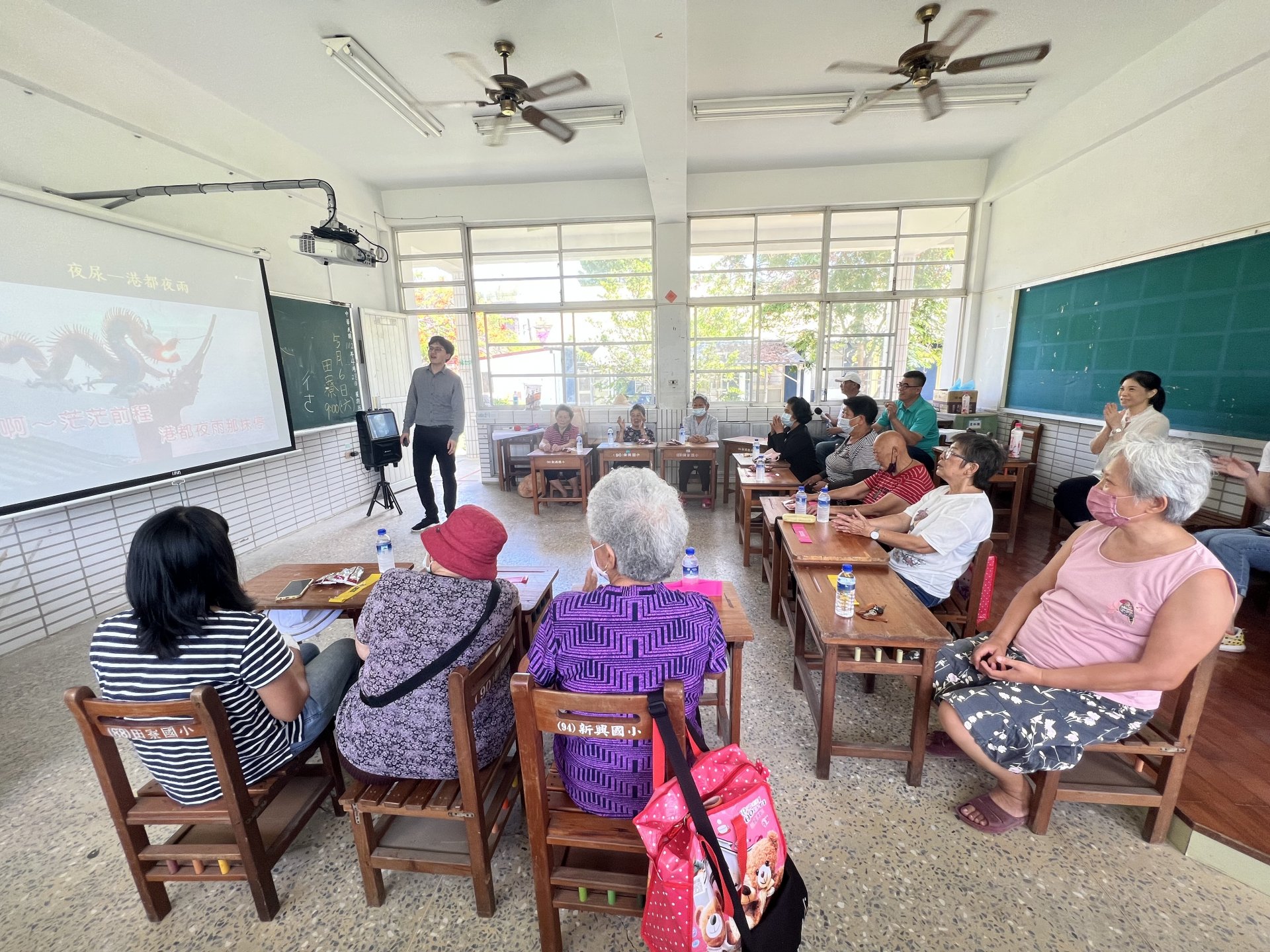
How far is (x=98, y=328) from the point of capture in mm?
2873

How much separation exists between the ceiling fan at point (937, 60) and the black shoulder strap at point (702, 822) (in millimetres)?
4265

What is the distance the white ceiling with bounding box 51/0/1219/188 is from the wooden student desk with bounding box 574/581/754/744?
115 inches

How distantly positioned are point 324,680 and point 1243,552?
174 inches

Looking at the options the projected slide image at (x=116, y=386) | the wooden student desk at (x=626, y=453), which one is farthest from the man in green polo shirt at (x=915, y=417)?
the projected slide image at (x=116, y=386)

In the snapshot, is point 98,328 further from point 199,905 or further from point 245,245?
point 199,905

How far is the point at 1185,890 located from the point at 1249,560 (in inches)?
86.7

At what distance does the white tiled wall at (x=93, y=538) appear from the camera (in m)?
2.80

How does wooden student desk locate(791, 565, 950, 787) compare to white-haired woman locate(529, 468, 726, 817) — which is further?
wooden student desk locate(791, 565, 950, 787)

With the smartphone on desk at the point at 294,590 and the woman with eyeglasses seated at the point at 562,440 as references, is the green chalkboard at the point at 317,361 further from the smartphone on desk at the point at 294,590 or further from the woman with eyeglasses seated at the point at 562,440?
the smartphone on desk at the point at 294,590

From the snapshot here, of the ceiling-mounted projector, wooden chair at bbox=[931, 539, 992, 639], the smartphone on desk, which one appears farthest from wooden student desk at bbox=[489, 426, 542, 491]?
wooden chair at bbox=[931, 539, 992, 639]

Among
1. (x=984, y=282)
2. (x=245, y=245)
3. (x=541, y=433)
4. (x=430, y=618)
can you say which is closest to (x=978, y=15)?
(x=984, y=282)

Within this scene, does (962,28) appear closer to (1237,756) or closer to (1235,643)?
(1235,643)

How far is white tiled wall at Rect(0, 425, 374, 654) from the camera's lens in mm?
2801

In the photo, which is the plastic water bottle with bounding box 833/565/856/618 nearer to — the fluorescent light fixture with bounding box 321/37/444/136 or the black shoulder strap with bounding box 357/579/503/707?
the black shoulder strap with bounding box 357/579/503/707
